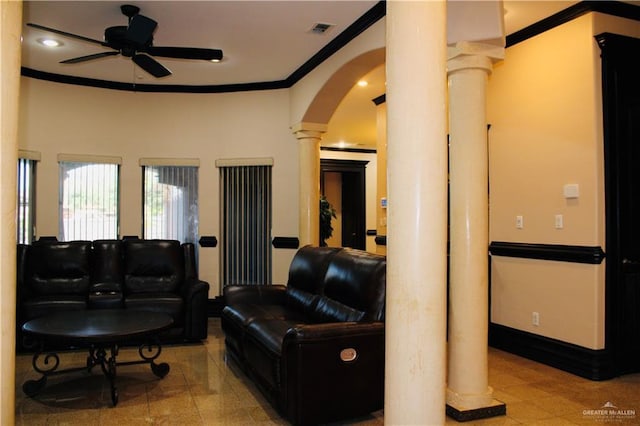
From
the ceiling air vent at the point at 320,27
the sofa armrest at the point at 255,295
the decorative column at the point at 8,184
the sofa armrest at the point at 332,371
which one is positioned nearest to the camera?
the decorative column at the point at 8,184

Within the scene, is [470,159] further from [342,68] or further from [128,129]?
[128,129]

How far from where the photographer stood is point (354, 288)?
11.3 feet

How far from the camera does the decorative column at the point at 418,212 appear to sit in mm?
1756

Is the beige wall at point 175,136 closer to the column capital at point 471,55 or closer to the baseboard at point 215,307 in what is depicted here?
the baseboard at point 215,307

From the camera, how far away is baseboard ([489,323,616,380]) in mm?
3861

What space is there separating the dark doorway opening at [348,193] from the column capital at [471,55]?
25.4ft

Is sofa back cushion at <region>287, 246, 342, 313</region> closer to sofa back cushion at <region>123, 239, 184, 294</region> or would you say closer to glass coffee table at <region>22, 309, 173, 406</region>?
glass coffee table at <region>22, 309, 173, 406</region>

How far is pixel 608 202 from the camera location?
3.92 metres

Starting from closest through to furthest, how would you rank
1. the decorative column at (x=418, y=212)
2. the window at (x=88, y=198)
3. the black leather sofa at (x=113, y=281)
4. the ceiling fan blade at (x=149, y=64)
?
the decorative column at (x=418, y=212) < the ceiling fan blade at (x=149, y=64) < the black leather sofa at (x=113, y=281) < the window at (x=88, y=198)

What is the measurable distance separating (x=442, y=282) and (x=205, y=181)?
5285mm

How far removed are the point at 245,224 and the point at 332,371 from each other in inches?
158

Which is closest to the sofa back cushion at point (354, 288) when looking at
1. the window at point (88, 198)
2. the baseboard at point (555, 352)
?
the baseboard at point (555, 352)

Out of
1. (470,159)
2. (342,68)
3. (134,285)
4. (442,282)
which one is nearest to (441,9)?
(442,282)

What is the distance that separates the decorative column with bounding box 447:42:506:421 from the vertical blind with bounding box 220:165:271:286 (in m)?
3.73
